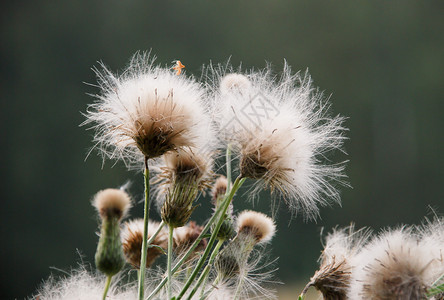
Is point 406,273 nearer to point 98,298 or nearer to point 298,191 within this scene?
point 298,191

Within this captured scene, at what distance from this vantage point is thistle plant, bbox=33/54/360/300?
727 mm

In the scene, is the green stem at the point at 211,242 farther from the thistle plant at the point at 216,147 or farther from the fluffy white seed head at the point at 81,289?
the fluffy white seed head at the point at 81,289

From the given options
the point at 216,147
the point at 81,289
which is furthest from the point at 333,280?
Answer: the point at 81,289

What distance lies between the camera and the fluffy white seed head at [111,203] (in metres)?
0.67

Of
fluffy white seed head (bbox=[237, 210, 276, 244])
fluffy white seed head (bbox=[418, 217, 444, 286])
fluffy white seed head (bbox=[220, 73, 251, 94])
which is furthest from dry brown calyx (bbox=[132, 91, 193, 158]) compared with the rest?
fluffy white seed head (bbox=[418, 217, 444, 286])

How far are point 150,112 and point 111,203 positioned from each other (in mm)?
143

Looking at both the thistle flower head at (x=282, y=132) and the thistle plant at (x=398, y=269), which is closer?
the thistle plant at (x=398, y=269)

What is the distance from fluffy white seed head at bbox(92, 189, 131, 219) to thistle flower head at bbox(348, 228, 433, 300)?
32 centimetres

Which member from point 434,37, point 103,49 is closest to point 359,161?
point 434,37

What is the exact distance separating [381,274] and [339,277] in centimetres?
13

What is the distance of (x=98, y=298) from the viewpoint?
2.50 feet

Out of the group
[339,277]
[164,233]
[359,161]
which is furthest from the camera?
[359,161]

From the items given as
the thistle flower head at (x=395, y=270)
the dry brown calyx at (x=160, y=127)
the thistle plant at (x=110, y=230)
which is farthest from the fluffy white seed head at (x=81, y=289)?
the thistle flower head at (x=395, y=270)

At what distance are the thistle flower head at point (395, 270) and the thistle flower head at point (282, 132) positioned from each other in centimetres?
17
